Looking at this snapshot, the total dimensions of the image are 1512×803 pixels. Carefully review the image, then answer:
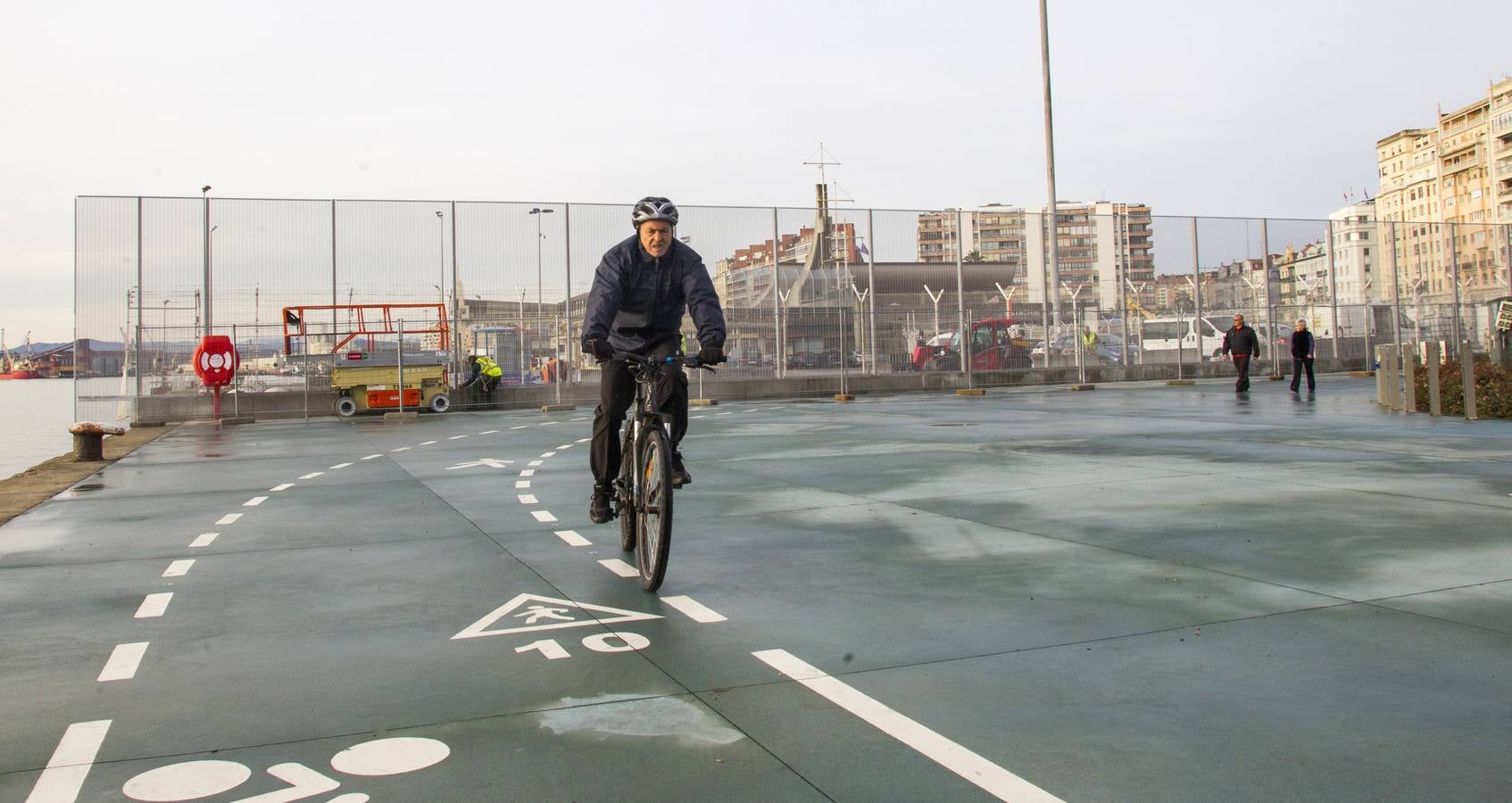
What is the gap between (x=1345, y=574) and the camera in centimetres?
607

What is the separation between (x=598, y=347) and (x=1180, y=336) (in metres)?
31.8

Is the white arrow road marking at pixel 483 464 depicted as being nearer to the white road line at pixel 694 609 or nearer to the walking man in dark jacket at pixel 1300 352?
the white road line at pixel 694 609

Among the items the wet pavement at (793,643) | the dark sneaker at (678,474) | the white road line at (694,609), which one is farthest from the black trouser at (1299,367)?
the white road line at (694,609)

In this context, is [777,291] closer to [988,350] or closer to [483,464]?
[988,350]

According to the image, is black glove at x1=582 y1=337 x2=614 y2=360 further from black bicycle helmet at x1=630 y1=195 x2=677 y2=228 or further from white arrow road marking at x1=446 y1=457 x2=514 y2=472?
white arrow road marking at x1=446 y1=457 x2=514 y2=472

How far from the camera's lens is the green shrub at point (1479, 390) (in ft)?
55.8

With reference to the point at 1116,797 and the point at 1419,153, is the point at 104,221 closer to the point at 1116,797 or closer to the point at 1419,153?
the point at 1116,797

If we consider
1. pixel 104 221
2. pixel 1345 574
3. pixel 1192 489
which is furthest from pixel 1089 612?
pixel 104 221

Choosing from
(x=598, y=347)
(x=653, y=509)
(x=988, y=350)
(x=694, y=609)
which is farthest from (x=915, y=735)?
(x=988, y=350)

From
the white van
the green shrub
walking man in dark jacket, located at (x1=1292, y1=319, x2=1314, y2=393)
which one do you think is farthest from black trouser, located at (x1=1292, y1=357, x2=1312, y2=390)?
the white van

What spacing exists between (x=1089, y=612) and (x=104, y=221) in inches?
1029

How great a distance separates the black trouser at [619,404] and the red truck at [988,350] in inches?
1031

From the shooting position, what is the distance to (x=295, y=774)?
3.60 meters

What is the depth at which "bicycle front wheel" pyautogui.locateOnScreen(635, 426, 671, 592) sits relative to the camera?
6.09 meters
